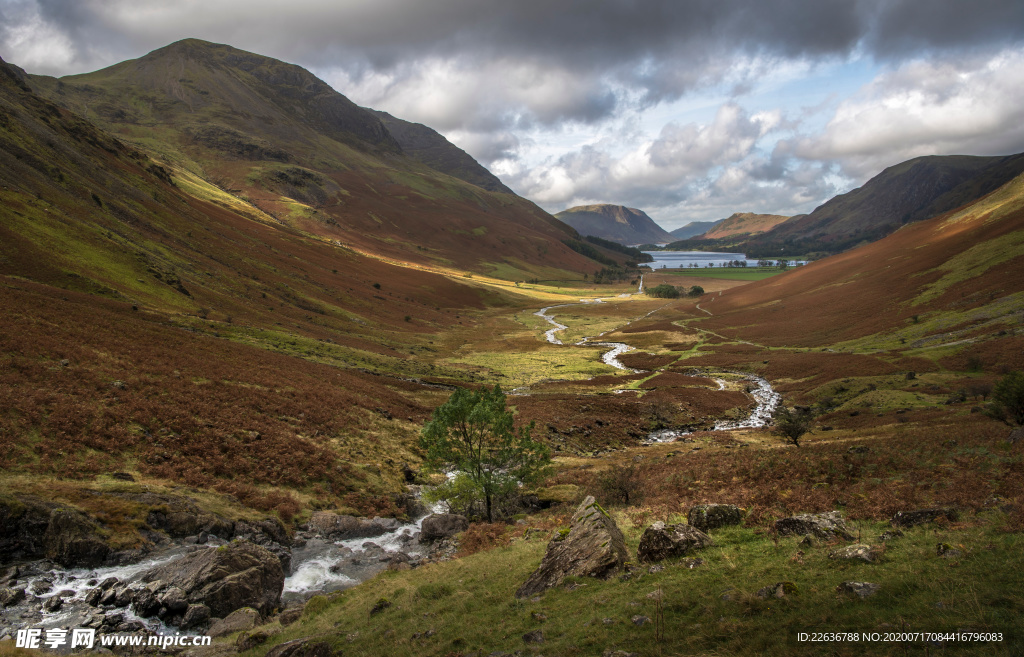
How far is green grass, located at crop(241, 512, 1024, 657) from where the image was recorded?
7918 mm

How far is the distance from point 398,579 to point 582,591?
29.6 ft

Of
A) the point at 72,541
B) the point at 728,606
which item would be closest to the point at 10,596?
the point at 72,541

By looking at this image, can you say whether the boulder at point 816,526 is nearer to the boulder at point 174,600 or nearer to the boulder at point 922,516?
the boulder at point 922,516

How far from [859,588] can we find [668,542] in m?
5.52

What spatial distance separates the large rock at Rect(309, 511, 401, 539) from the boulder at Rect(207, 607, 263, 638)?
8602mm

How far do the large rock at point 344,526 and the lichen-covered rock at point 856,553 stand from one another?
72.8 feet

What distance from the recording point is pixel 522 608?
13234mm

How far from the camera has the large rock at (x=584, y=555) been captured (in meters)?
13.8

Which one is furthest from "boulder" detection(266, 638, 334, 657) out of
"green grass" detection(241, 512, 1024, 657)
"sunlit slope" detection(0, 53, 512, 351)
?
"sunlit slope" detection(0, 53, 512, 351)

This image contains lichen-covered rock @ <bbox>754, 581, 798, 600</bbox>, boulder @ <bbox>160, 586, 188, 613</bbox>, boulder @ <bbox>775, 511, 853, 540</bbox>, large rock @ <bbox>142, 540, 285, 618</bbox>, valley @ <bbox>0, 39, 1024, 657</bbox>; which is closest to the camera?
lichen-covered rock @ <bbox>754, 581, 798, 600</bbox>

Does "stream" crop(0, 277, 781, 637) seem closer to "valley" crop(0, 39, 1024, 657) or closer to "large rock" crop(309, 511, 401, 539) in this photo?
"valley" crop(0, 39, 1024, 657)

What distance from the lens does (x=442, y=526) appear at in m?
25.6

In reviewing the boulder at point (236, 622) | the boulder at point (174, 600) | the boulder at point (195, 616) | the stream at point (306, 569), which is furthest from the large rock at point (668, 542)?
the boulder at point (174, 600)

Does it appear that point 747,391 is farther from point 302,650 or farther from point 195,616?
point 195,616
